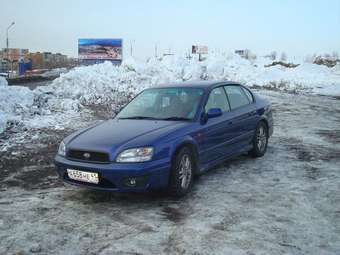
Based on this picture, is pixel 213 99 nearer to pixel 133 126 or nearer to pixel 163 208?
pixel 133 126

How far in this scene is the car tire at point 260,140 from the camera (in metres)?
8.34

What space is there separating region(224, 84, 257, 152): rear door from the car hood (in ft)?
4.75

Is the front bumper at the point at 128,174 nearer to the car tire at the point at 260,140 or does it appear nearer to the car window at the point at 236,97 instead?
the car window at the point at 236,97

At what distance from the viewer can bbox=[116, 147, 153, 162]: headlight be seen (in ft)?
18.2

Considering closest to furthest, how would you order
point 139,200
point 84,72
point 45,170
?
point 139,200 → point 45,170 → point 84,72

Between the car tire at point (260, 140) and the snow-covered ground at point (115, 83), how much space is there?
536cm

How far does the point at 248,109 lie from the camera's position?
808cm

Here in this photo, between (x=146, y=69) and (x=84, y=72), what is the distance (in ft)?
A: 17.1

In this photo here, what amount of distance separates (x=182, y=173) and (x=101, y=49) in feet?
160

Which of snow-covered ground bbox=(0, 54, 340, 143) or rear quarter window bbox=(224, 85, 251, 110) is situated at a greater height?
rear quarter window bbox=(224, 85, 251, 110)

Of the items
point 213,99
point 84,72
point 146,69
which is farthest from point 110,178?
point 146,69

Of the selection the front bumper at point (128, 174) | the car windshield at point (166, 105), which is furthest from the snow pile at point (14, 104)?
the front bumper at point (128, 174)

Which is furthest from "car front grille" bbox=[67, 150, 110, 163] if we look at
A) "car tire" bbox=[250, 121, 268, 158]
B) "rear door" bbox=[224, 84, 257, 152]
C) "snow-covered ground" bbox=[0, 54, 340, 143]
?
"snow-covered ground" bbox=[0, 54, 340, 143]

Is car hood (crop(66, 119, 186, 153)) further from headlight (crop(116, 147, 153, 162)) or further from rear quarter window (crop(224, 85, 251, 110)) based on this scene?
rear quarter window (crop(224, 85, 251, 110))
